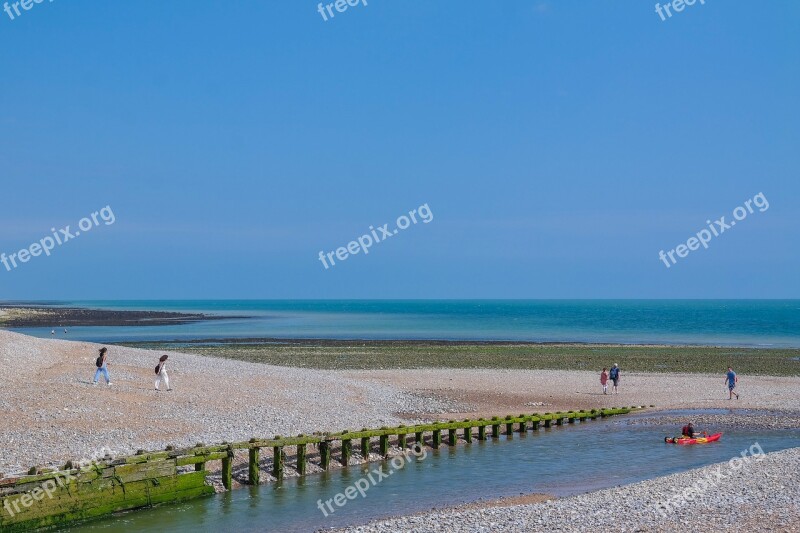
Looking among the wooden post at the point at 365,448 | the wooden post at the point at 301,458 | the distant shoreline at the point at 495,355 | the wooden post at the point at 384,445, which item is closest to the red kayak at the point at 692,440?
the wooden post at the point at 384,445

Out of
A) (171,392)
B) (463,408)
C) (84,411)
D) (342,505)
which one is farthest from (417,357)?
(342,505)

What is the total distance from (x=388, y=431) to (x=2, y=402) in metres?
12.9

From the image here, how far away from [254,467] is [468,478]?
6.39 meters

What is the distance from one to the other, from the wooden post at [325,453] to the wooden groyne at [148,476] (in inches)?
1.2

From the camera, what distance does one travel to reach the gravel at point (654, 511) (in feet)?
52.2

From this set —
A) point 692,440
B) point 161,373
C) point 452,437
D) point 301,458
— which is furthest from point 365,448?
point 692,440

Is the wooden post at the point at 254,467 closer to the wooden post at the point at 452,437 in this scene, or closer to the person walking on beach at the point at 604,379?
the wooden post at the point at 452,437

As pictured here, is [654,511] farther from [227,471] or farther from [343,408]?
[343,408]

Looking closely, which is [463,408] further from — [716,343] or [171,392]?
[716,343]

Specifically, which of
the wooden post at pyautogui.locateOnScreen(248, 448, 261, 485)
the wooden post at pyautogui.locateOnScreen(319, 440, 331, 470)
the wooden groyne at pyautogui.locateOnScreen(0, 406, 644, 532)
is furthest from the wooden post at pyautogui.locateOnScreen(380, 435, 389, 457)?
the wooden post at pyautogui.locateOnScreen(248, 448, 261, 485)

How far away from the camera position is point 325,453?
23.8 m

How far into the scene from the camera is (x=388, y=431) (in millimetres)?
25859

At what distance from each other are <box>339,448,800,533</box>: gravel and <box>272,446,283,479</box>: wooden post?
19.1 feet

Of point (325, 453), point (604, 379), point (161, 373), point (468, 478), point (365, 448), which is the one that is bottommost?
point (468, 478)
